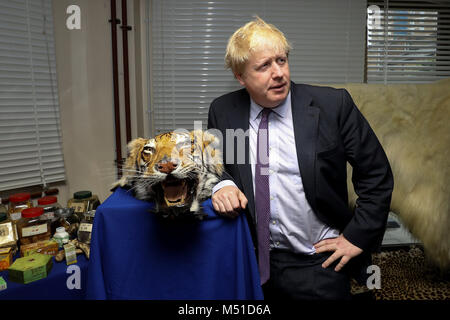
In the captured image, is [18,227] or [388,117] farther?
[388,117]

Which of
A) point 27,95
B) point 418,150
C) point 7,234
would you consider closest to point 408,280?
point 418,150

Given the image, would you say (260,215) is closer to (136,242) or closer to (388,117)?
(136,242)

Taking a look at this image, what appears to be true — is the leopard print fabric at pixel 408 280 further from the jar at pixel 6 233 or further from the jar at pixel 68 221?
the jar at pixel 6 233

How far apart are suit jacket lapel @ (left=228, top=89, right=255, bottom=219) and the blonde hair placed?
0.14m

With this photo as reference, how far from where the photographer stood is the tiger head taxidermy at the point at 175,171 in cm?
92

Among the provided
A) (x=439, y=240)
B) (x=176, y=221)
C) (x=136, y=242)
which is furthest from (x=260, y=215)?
(x=439, y=240)

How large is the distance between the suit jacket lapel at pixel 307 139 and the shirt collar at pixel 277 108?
1.5 inches

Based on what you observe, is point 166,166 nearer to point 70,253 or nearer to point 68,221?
point 70,253

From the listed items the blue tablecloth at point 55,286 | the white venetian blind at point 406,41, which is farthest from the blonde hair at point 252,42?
the white venetian blind at point 406,41

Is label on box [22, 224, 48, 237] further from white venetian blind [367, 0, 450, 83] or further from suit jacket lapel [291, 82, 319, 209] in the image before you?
white venetian blind [367, 0, 450, 83]

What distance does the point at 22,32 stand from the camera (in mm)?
1987

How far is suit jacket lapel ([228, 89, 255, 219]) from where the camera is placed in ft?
3.97

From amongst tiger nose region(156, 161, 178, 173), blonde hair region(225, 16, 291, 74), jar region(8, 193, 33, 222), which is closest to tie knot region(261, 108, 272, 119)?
blonde hair region(225, 16, 291, 74)
